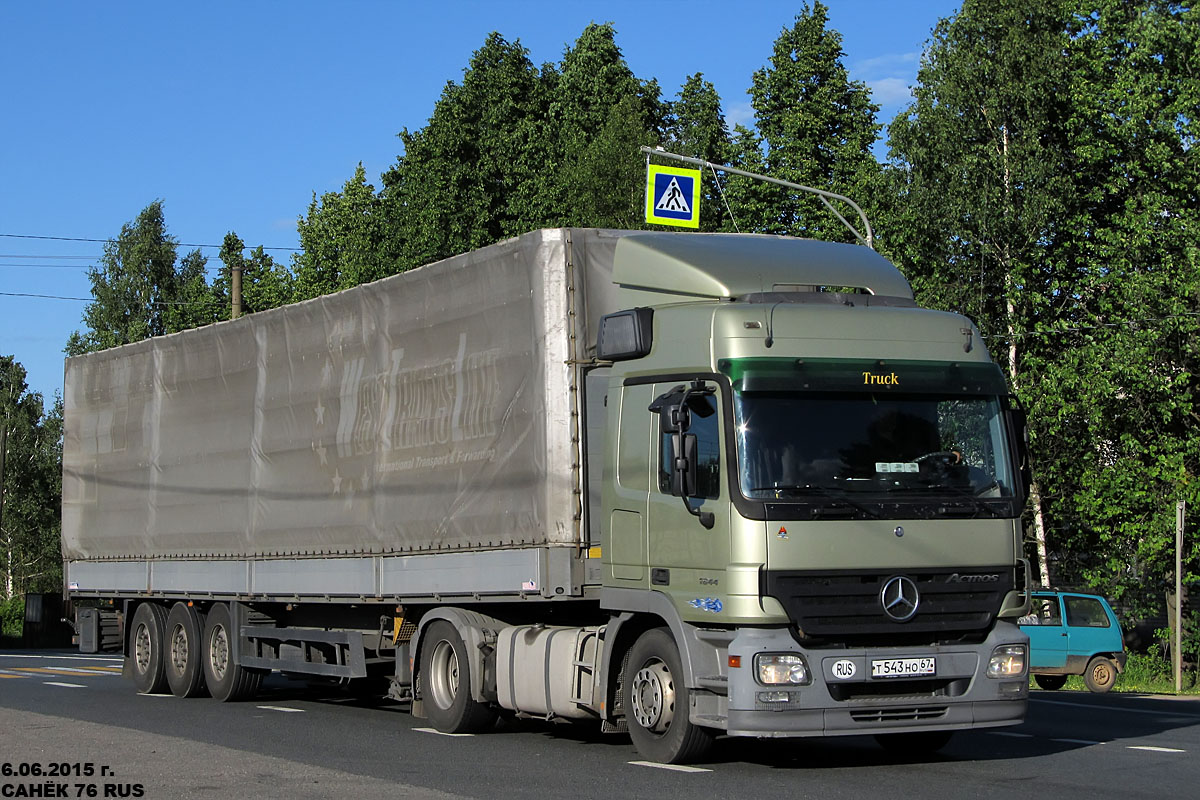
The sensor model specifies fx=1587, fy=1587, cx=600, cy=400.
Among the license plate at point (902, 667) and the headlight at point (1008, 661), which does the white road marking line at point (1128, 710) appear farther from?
the license plate at point (902, 667)

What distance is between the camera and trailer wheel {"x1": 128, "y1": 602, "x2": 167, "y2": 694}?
19406 mm

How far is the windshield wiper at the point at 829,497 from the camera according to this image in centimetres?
1043

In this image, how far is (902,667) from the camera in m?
10.6

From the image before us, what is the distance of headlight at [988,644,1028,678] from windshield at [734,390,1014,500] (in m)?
1.06

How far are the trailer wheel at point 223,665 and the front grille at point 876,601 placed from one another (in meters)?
9.06

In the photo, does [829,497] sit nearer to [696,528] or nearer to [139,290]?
[696,528]

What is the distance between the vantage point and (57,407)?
276 feet

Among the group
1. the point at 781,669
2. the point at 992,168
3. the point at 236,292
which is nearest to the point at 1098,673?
the point at 992,168

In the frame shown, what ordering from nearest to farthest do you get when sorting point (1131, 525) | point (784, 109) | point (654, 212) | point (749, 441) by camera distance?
1. point (749, 441)
2. point (654, 212)
3. point (1131, 525)
4. point (784, 109)

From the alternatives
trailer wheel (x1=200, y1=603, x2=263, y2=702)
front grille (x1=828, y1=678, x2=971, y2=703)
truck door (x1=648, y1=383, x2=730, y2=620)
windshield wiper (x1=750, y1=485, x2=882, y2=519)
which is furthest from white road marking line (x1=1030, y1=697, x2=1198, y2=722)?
trailer wheel (x1=200, y1=603, x2=263, y2=702)

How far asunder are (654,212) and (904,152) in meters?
11.1

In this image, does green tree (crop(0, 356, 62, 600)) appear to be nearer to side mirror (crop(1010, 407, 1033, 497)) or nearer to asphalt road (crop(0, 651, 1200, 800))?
asphalt road (crop(0, 651, 1200, 800))

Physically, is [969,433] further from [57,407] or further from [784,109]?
[57,407]

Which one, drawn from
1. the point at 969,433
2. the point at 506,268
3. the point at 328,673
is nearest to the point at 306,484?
the point at 328,673
